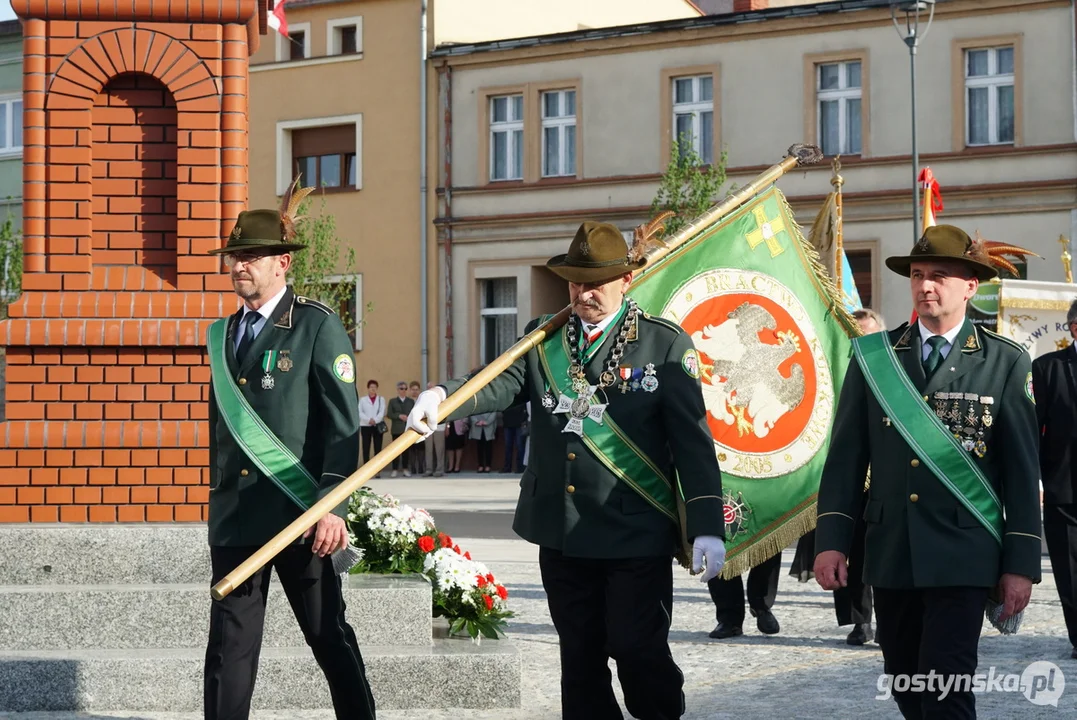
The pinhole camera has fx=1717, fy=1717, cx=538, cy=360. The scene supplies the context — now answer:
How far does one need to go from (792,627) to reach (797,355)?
6.48ft

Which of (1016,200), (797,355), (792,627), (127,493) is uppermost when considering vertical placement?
(1016,200)

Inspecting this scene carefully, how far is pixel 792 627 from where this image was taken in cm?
1037

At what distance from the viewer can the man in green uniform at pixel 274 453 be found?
5.92 m

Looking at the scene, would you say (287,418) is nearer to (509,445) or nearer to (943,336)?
(943,336)

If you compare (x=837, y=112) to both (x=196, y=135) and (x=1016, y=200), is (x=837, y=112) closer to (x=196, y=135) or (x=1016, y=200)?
(x=1016, y=200)

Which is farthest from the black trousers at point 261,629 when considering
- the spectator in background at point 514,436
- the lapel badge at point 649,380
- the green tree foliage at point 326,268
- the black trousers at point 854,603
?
the green tree foliage at point 326,268

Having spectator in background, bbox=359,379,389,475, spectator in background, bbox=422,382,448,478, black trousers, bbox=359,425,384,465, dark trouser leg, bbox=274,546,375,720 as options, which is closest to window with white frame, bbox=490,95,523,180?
spectator in background, bbox=422,382,448,478

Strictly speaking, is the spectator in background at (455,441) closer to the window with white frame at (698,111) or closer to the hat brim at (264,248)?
the window with white frame at (698,111)

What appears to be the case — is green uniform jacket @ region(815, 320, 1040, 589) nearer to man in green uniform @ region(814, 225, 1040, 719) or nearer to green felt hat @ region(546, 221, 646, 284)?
man in green uniform @ region(814, 225, 1040, 719)

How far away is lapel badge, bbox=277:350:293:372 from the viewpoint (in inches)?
237

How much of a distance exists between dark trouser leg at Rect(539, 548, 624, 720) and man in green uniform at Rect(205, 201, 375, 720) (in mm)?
765

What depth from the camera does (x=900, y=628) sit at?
5.68 m

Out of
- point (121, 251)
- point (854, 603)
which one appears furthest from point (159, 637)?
point (854, 603)

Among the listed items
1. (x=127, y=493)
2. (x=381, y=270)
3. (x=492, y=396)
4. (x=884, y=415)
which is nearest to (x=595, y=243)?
(x=492, y=396)
